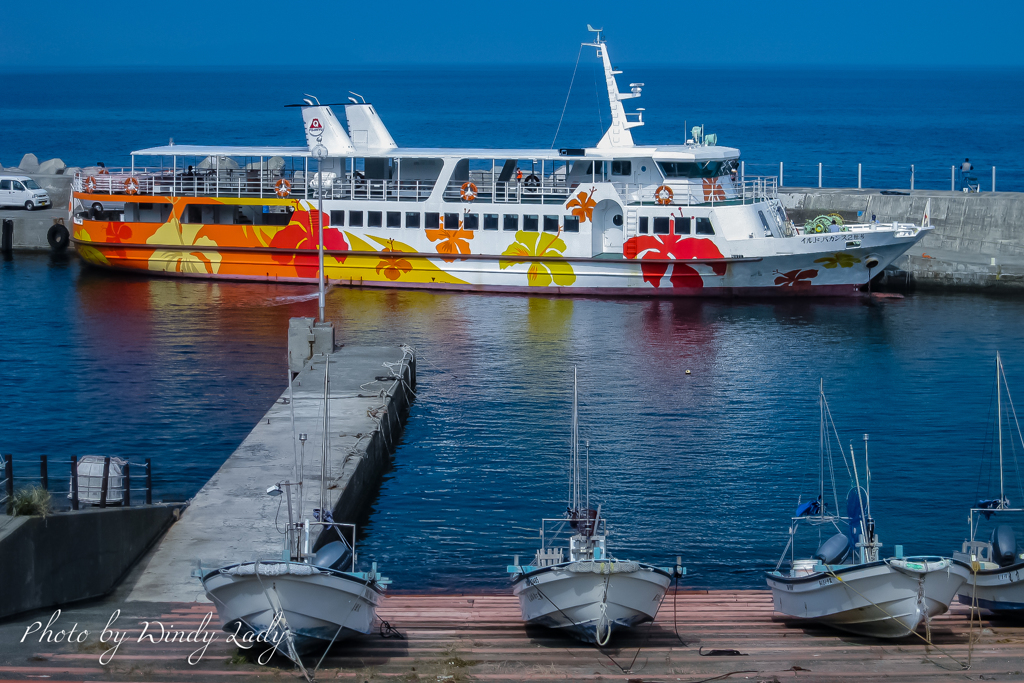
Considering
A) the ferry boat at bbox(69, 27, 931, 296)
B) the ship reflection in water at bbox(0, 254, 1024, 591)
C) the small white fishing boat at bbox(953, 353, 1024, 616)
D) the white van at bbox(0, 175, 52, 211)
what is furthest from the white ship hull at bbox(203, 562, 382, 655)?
the white van at bbox(0, 175, 52, 211)

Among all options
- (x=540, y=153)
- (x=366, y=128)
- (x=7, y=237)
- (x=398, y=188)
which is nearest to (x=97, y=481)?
(x=398, y=188)

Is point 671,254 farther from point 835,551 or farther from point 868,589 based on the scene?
point 868,589

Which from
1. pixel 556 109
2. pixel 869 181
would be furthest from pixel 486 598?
pixel 556 109

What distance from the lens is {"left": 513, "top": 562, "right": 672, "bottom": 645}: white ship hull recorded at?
514 inches

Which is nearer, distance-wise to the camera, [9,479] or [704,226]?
[9,479]

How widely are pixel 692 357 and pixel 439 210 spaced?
13.0 meters

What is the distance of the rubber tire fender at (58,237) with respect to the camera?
50.9 metres

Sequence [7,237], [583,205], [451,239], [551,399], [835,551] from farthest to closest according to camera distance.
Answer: [7,237] → [451,239] → [583,205] → [551,399] → [835,551]

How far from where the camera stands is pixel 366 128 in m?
45.0

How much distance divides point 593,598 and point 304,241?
108ft

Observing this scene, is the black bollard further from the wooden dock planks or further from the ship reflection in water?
the wooden dock planks

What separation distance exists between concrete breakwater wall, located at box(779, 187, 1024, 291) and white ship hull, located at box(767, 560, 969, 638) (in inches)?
1278

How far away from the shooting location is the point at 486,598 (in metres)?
15.8

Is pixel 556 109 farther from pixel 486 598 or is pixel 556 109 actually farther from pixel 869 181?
pixel 486 598
